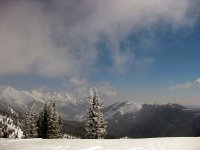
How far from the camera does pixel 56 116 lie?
59000mm

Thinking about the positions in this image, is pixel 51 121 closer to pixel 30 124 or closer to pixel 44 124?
pixel 44 124

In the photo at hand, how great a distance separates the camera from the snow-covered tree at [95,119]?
170 ft

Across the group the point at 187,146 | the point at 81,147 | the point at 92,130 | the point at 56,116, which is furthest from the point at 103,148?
the point at 56,116

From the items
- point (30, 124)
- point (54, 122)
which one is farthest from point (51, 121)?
point (30, 124)

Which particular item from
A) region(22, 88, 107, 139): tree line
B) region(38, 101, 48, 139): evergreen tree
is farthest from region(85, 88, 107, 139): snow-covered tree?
region(38, 101, 48, 139): evergreen tree

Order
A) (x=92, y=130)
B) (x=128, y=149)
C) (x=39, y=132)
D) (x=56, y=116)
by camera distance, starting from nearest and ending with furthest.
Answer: (x=128, y=149) < (x=92, y=130) < (x=56, y=116) < (x=39, y=132)

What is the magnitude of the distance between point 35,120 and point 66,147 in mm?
46580

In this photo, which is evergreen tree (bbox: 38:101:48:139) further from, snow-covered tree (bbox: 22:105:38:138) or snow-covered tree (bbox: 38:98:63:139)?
snow-covered tree (bbox: 22:105:38:138)

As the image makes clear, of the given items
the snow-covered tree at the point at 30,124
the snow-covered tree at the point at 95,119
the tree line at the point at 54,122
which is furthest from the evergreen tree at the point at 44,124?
the snow-covered tree at the point at 95,119

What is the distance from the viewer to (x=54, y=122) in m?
58.4

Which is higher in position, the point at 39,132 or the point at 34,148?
the point at 39,132

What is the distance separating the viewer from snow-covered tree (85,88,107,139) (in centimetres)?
5169

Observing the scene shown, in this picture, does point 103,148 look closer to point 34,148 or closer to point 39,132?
point 34,148

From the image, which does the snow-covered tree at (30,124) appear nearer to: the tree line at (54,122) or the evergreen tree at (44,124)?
the tree line at (54,122)
